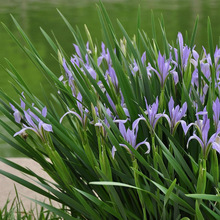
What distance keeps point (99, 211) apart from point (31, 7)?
1442 cm

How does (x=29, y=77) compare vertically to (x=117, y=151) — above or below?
above

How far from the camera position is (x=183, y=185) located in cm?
135

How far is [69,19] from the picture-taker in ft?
39.5

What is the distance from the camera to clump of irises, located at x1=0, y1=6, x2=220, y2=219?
1.25m

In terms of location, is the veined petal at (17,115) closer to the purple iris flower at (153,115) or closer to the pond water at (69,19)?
the purple iris flower at (153,115)

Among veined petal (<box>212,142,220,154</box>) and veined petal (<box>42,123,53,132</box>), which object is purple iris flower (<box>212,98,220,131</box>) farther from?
veined petal (<box>42,123,53,132</box>)

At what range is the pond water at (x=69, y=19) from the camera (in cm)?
793

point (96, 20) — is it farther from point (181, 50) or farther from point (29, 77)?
point (181, 50)

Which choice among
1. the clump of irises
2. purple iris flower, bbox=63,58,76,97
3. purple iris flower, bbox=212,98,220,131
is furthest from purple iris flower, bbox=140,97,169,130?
purple iris flower, bbox=63,58,76,97

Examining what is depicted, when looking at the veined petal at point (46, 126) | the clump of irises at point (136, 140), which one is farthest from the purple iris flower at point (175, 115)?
the veined petal at point (46, 126)

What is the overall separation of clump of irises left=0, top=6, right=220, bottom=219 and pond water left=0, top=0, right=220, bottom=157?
14.3 feet

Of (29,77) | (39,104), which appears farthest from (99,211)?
(29,77)

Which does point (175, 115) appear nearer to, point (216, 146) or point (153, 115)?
point (153, 115)

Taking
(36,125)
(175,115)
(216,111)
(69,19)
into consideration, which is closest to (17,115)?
(36,125)
